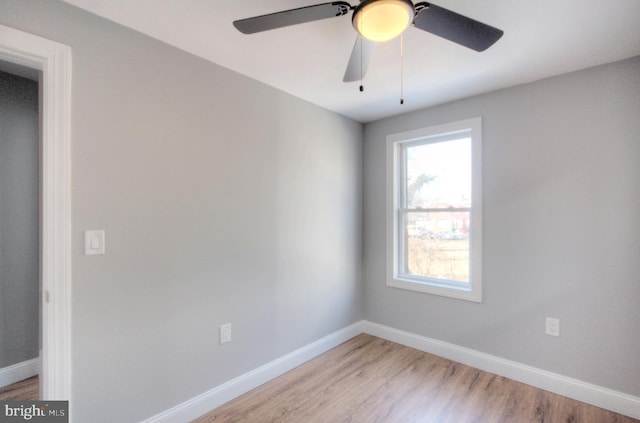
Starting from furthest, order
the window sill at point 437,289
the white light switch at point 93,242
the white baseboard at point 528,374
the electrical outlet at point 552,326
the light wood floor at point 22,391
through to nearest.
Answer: the window sill at point 437,289
the electrical outlet at point 552,326
the light wood floor at point 22,391
the white baseboard at point 528,374
the white light switch at point 93,242

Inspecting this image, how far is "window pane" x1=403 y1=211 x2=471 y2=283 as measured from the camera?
2.84 metres

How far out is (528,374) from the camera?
7.76ft

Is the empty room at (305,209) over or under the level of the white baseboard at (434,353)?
over

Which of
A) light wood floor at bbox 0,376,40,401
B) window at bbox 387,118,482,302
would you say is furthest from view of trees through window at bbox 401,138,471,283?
light wood floor at bbox 0,376,40,401

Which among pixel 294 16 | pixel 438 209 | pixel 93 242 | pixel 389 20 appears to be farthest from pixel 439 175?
pixel 93 242

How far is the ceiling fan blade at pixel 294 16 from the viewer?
3.81ft

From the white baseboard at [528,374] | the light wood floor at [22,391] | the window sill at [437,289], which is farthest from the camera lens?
the window sill at [437,289]

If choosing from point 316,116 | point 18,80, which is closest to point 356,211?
point 316,116

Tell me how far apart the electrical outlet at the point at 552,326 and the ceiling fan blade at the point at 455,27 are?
2.14 meters

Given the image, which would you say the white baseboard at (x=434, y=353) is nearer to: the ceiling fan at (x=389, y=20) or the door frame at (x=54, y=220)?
the door frame at (x=54, y=220)

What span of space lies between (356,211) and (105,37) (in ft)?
8.52

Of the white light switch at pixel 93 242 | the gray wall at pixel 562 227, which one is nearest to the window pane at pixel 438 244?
the gray wall at pixel 562 227

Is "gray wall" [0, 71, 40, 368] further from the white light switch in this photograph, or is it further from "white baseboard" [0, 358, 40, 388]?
the white light switch

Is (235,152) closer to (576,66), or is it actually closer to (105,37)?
(105,37)
